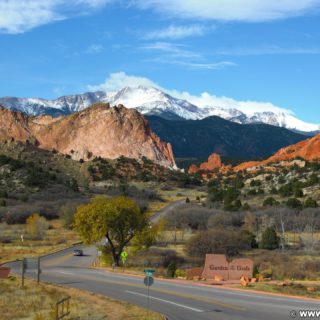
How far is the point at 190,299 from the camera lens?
24.6 m

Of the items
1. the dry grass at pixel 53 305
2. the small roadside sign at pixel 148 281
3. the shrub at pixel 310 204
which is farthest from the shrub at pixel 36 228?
the small roadside sign at pixel 148 281

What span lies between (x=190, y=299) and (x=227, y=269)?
11.2m

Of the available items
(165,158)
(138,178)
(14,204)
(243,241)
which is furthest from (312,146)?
(243,241)

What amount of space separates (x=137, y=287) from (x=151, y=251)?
2531 centimetres

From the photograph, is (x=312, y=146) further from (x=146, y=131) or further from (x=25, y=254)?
(x=25, y=254)

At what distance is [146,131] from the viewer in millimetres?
172000

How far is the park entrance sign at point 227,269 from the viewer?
35.0m

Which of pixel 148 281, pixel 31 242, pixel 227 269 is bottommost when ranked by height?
pixel 31 242

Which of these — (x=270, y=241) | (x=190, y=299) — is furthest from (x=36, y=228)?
(x=190, y=299)

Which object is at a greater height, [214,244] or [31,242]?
[214,244]

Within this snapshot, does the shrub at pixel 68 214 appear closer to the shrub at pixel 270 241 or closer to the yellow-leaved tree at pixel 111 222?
the yellow-leaved tree at pixel 111 222

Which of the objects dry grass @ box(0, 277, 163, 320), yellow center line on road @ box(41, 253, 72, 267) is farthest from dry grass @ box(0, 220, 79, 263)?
dry grass @ box(0, 277, 163, 320)

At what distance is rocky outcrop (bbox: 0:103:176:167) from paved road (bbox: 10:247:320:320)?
123383 mm

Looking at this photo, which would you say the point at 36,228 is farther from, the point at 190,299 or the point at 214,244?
the point at 190,299
